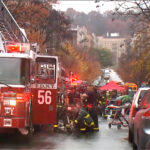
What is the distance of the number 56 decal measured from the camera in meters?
15.9

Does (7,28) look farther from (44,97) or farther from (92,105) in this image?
(44,97)

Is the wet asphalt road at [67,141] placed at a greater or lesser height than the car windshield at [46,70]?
lesser

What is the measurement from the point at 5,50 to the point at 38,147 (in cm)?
346

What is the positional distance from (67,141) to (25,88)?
2.31 m

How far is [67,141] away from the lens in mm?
15453

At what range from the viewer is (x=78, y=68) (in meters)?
78.6

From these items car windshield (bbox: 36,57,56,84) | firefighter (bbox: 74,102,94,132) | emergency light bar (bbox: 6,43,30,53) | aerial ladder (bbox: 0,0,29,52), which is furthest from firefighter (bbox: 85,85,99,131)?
emergency light bar (bbox: 6,43,30,53)

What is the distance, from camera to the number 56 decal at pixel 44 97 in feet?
52.2

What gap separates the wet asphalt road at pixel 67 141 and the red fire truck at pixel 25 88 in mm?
441

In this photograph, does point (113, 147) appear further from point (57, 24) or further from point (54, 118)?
point (57, 24)

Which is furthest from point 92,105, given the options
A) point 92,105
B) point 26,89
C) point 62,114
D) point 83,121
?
point 26,89

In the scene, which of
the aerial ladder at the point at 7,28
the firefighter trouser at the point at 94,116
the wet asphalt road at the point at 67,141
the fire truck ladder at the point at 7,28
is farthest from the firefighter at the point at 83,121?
the fire truck ladder at the point at 7,28

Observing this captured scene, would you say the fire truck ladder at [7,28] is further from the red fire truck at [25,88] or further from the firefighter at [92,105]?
the firefighter at [92,105]

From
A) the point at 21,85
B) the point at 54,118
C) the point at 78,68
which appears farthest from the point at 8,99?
the point at 78,68
